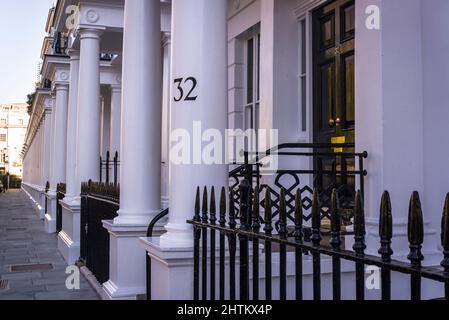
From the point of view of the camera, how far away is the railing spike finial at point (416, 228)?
6.09 feet

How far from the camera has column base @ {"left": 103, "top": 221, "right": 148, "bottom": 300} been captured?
Answer: 6238 mm

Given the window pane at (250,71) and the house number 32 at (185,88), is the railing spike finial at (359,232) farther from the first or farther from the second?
the window pane at (250,71)

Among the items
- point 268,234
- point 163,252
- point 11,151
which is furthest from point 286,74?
point 11,151

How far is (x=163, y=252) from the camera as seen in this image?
418 centimetres

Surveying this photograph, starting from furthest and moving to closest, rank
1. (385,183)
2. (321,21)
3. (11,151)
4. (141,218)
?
(11,151) < (321,21) < (141,218) < (385,183)

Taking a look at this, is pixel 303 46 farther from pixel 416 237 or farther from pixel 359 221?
pixel 416 237

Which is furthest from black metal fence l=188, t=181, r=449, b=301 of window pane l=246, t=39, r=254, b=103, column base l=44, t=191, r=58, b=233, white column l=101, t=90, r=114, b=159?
white column l=101, t=90, r=114, b=159

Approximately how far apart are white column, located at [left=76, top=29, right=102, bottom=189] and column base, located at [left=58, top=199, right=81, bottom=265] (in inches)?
18.8

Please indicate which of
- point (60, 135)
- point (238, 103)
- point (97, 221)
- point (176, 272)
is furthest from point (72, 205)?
point (176, 272)

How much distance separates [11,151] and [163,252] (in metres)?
112

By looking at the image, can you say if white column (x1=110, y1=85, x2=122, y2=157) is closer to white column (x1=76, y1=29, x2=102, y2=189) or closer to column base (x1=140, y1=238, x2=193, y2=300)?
white column (x1=76, y1=29, x2=102, y2=189)

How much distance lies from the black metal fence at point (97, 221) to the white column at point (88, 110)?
4.81 ft

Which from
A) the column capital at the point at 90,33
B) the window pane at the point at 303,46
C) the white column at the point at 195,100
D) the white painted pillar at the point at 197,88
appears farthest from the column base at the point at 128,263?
the column capital at the point at 90,33
